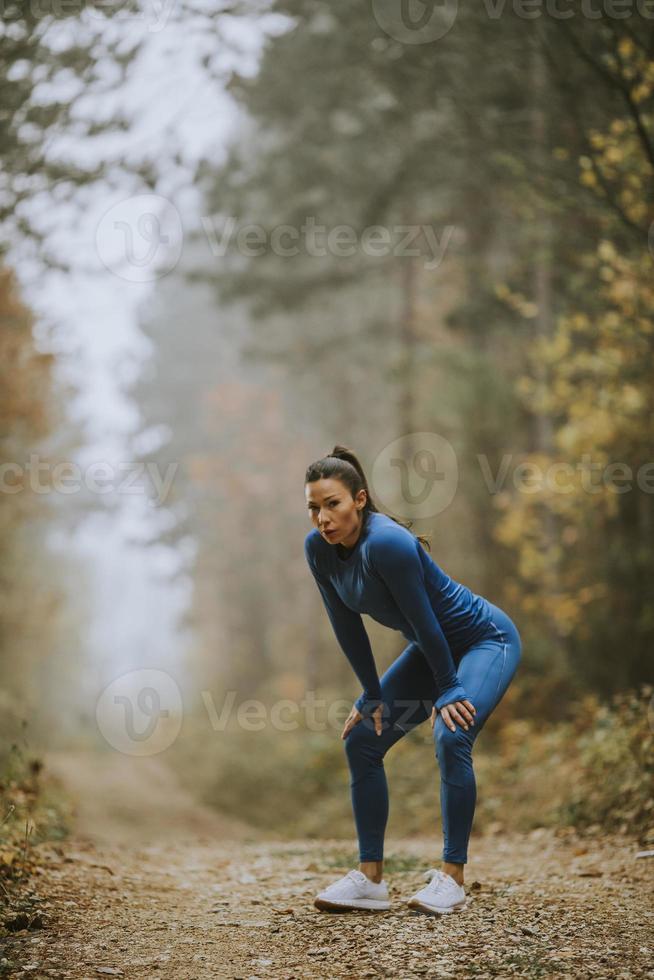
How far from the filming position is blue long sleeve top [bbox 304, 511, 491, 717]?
423 centimetres

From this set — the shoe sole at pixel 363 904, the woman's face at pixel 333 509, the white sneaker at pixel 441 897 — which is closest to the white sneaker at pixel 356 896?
the shoe sole at pixel 363 904

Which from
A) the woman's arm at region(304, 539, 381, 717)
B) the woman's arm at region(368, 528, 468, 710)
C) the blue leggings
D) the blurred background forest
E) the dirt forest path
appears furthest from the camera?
the blurred background forest

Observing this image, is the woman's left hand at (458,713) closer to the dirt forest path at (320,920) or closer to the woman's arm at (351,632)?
the woman's arm at (351,632)

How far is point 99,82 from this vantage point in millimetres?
9539

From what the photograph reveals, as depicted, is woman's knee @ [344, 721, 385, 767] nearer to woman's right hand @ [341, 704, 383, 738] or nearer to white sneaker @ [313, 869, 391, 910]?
woman's right hand @ [341, 704, 383, 738]

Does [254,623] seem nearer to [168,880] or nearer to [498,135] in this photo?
[498,135]

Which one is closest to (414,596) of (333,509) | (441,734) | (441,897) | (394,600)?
(394,600)

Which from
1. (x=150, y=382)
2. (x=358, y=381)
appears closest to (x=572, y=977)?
(x=358, y=381)

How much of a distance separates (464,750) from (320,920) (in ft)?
3.76

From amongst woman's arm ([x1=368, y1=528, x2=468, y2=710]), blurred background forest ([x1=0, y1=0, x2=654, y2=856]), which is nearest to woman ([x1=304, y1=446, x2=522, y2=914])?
woman's arm ([x1=368, y1=528, x2=468, y2=710])

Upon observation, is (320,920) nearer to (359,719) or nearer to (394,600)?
(359,719)

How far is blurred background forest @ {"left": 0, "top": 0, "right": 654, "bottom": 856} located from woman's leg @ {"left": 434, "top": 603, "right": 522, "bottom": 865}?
3080 mm

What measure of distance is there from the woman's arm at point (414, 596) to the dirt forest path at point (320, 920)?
3.54ft

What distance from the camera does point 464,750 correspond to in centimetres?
431
